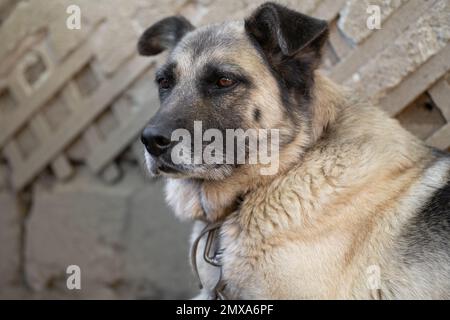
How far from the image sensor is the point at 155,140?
2623mm

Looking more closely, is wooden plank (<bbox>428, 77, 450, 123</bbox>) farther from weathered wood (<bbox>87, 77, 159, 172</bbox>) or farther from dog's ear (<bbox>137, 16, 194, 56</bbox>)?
weathered wood (<bbox>87, 77, 159, 172</bbox>)

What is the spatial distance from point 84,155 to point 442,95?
270cm

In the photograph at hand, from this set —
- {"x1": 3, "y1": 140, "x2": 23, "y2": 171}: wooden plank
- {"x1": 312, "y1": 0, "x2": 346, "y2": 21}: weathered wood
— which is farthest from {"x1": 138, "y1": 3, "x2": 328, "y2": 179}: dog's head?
{"x1": 3, "y1": 140, "x2": 23, "y2": 171}: wooden plank

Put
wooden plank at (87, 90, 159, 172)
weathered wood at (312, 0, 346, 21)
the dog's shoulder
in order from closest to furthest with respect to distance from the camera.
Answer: the dog's shoulder → weathered wood at (312, 0, 346, 21) → wooden plank at (87, 90, 159, 172)

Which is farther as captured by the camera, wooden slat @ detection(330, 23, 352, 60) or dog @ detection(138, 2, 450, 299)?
wooden slat @ detection(330, 23, 352, 60)

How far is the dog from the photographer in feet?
8.39

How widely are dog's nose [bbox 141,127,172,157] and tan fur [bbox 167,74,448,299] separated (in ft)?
1.26

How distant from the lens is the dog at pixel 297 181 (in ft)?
8.39

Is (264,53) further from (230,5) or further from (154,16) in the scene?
(154,16)

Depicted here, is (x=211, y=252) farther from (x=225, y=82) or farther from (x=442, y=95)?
(x=442, y=95)

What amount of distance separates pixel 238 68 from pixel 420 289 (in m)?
1.29

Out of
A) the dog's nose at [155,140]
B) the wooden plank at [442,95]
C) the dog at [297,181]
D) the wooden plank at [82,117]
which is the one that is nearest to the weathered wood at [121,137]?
the wooden plank at [82,117]

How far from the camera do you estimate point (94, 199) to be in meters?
4.50

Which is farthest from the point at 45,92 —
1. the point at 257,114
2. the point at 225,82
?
the point at 257,114
